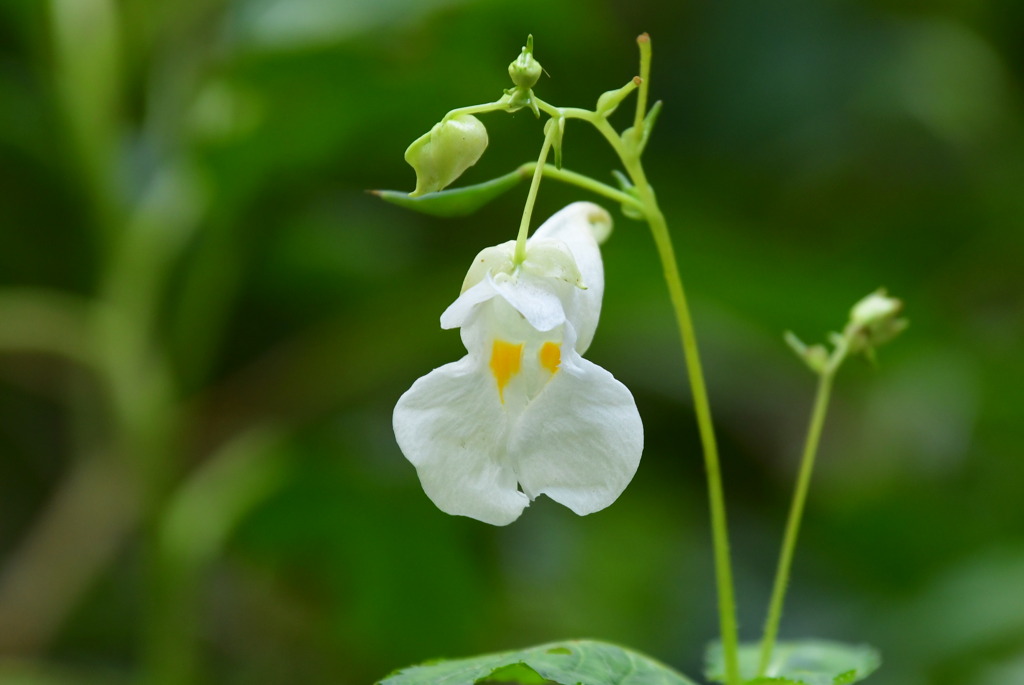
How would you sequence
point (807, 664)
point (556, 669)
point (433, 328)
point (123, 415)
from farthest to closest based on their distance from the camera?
point (433, 328)
point (123, 415)
point (807, 664)
point (556, 669)

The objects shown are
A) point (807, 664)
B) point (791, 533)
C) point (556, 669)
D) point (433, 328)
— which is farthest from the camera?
point (433, 328)

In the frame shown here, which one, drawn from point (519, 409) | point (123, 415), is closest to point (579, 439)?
point (519, 409)

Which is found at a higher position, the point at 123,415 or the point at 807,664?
the point at 123,415

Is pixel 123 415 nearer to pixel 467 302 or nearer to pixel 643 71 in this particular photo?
pixel 467 302

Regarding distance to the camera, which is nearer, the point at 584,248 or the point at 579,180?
the point at 579,180

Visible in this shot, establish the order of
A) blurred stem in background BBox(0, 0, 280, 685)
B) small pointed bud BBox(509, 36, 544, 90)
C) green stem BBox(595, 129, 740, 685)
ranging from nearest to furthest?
small pointed bud BBox(509, 36, 544, 90) < green stem BBox(595, 129, 740, 685) < blurred stem in background BBox(0, 0, 280, 685)

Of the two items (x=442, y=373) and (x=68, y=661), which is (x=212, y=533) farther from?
(x=442, y=373)

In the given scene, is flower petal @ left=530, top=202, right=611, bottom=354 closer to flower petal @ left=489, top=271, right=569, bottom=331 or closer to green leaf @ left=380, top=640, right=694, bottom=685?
flower petal @ left=489, top=271, right=569, bottom=331

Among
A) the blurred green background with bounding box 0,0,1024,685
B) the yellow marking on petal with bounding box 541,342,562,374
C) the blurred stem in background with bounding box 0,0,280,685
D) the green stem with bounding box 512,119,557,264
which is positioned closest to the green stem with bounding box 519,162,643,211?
the green stem with bounding box 512,119,557,264
